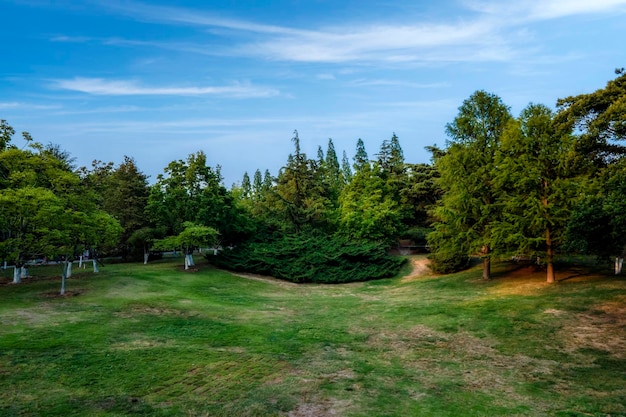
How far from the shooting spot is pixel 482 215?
2766 centimetres

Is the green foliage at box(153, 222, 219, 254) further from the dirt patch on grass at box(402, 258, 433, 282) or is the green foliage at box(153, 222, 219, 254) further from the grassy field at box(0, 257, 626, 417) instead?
the dirt patch on grass at box(402, 258, 433, 282)

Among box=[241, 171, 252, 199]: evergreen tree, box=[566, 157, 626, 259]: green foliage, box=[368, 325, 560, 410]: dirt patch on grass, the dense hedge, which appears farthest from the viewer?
box=[241, 171, 252, 199]: evergreen tree

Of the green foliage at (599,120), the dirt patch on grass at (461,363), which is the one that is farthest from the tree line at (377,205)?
the dirt patch on grass at (461,363)

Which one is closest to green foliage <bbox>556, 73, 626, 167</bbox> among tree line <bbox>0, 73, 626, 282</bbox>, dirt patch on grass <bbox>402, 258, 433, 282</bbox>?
tree line <bbox>0, 73, 626, 282</bbox>

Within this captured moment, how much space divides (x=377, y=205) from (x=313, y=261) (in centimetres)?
1256

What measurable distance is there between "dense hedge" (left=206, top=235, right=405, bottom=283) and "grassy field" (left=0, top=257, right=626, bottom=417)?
34.4 ft

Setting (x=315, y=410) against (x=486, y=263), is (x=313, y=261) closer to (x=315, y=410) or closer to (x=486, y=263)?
(x=486, y=263)

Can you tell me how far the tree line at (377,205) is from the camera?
1847 cm

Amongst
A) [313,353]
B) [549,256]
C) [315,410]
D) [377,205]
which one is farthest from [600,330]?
[377,205]

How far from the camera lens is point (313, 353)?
13344 millimetres

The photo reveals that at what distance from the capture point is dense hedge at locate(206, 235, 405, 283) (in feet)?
115

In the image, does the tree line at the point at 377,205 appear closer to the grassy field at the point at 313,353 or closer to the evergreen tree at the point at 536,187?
the evergreen tree at the point at 536,187

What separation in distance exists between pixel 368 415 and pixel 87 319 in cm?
1313

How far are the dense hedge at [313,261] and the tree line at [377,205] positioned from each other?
0.12 m
